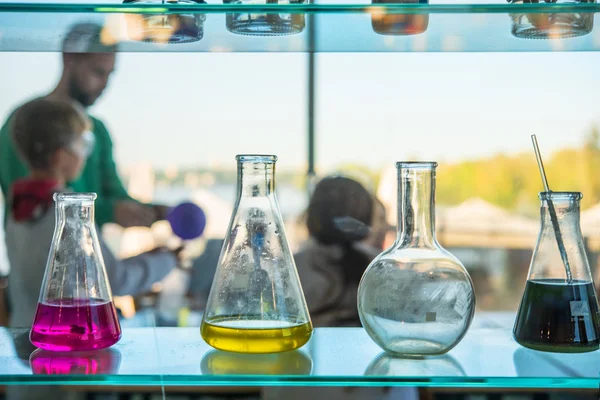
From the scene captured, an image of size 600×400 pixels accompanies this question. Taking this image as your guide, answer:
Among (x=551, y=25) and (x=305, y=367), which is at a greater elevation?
(x=551, y=25)

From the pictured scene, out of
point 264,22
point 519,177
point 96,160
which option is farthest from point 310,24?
point 519,177

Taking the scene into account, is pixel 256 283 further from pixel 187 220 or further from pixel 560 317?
pixel 187 220

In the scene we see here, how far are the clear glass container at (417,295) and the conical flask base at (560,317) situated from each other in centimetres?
7

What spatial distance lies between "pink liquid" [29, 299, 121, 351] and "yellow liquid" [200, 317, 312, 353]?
0.32ft

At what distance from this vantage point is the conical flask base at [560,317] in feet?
2.06

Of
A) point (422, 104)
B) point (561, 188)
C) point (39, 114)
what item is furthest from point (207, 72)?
point (561, 188)

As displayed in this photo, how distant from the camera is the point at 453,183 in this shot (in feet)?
5.26

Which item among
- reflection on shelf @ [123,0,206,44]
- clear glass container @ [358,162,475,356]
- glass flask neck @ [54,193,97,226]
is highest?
reflection on shelf @ [123,0,206,44]

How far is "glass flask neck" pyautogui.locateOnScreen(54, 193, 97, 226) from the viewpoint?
659mm

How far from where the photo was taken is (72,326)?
619mm

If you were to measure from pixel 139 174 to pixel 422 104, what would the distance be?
26.1 inches

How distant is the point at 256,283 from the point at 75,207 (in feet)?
0.64

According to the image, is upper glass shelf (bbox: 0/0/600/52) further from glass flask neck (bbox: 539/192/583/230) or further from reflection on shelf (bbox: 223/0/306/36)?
glass flask neck (bbox: 539/192/583/230)

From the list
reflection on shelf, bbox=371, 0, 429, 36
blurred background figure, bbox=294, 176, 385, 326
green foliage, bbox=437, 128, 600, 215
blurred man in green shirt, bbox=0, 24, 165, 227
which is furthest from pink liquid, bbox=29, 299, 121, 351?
green foliage, bbox=437, 128, 600, 215
